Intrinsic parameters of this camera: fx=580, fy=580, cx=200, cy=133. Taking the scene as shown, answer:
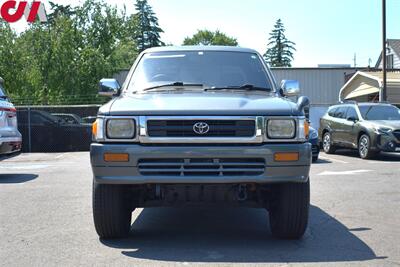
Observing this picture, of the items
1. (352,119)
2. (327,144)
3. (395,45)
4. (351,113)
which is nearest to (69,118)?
(327,144)

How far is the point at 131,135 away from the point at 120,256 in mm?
1095

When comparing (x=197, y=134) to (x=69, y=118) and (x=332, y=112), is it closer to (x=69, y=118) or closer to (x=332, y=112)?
(x=332, y=112)

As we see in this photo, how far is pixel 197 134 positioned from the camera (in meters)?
5.25

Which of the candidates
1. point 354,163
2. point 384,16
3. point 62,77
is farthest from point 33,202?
point 62,77

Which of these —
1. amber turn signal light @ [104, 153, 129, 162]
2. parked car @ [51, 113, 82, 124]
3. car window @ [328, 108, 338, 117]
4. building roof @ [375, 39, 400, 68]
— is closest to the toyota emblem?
amber turn signal light @ [104, 153, 129, 162]

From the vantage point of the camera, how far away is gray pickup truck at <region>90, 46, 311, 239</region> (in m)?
5.20

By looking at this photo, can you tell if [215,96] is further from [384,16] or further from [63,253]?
[384,16]

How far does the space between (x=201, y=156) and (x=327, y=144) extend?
45.0ft

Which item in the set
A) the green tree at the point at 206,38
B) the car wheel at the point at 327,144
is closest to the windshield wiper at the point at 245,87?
the car wheel at the point at 327,144

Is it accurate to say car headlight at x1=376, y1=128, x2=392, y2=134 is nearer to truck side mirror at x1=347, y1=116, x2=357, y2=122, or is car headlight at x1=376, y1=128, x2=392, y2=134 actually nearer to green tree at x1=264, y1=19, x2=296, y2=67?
truck side mirror at x1=347, y1=116, x2=357, y2=122

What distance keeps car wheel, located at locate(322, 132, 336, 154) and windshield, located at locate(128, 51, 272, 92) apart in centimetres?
1164

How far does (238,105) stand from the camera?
5.40 meters

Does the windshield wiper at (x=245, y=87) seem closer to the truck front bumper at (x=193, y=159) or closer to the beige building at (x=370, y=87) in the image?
the truck front bumper at (x=193, y=159)

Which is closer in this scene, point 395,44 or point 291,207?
point 291,207
